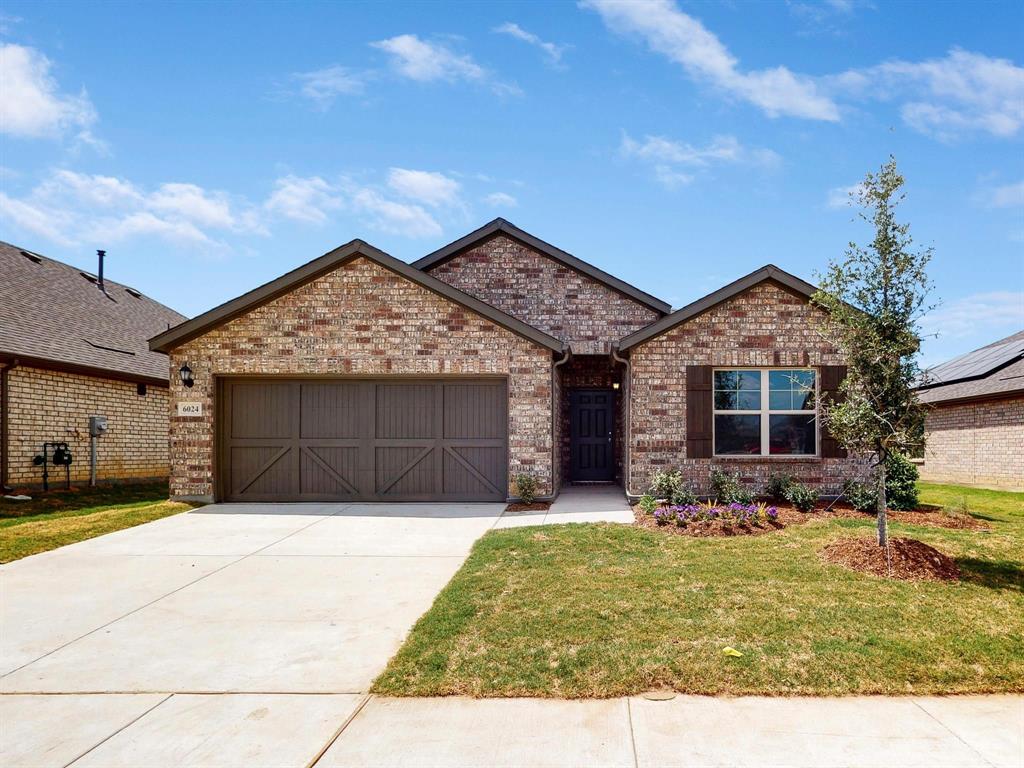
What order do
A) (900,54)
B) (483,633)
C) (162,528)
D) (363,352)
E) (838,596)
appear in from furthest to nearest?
(363,352) < (900,54) < (162,528) < (838,596) < (483,633)

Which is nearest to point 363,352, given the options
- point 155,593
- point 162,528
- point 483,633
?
point 162,528

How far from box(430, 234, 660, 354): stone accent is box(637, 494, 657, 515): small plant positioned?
5017mm

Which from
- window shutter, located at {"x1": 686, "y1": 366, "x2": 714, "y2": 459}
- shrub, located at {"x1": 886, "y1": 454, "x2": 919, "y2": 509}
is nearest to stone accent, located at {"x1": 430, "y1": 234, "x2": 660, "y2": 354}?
window shutter, located at {"x1": 686, "y1": 366, "x2": 714, "y2": 459}

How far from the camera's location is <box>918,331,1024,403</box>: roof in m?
16.0

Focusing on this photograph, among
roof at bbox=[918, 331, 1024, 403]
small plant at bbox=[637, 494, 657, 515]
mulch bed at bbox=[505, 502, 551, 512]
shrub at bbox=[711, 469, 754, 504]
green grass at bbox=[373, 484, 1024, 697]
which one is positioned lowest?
mulch bed at bbox=[505, 502, 551, 512]

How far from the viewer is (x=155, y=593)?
21.2 feet

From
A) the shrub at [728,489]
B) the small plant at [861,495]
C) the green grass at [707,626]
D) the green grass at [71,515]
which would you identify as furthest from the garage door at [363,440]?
the small plant at [861,495]

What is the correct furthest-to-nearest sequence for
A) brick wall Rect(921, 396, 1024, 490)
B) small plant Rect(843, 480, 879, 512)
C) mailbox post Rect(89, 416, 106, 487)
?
brick wall Rect(921, 396, 1024, 490)
mailbox post Rect(89, 416, 106, 487)
small plant Rect(843, 480, 879, 512)

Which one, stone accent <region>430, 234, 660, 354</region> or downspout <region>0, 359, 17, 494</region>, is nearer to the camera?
downspout <region>0, 359, 17, 494</region>

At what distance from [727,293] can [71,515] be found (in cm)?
1207

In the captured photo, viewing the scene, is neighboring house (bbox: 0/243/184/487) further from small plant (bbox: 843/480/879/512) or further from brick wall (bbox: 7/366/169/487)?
small plant (bbox: 843/480/879/512)

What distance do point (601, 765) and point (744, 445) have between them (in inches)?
363

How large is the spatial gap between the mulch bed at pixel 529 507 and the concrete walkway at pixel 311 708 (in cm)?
446

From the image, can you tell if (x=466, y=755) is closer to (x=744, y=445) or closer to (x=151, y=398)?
(x=744, y=445)
